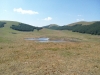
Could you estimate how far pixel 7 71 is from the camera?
20.5 m

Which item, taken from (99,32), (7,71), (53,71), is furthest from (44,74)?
(99,32)

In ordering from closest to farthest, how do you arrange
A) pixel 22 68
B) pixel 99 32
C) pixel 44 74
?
1. pixel 44 74
2. pixel 22 68
3. pixel 99 32

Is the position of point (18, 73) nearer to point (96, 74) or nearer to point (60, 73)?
point (60, 73)

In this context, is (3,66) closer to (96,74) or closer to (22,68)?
(22,68)

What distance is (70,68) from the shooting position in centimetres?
2212

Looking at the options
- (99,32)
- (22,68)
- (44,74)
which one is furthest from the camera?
(99,32)

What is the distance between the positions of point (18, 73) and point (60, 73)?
513 centimetres

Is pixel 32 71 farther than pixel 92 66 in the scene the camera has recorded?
No

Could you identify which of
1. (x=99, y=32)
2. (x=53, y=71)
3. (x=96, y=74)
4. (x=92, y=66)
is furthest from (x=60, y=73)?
(x=99, y=32)

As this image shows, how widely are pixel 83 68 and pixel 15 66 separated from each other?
9453mm

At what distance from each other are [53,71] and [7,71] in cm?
581

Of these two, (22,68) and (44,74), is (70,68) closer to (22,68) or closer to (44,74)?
(44,74)

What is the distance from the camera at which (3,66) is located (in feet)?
74.8

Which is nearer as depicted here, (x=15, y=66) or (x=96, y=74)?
(x=96, y=74)
